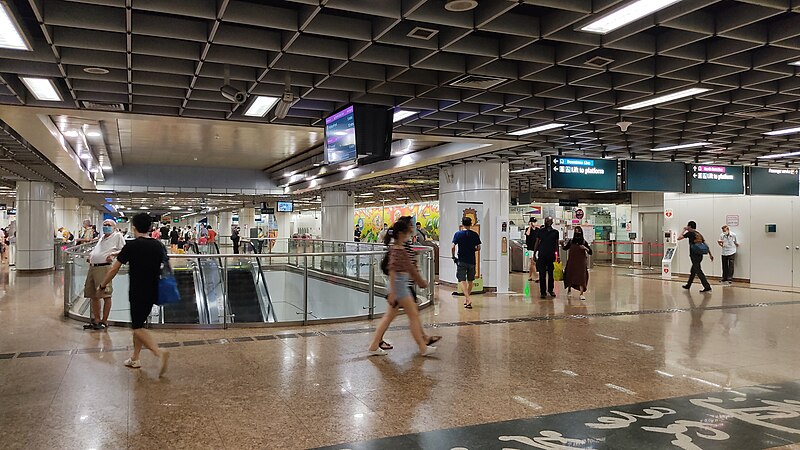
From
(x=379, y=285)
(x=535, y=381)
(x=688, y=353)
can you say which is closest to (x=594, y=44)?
(x=535, y=381)

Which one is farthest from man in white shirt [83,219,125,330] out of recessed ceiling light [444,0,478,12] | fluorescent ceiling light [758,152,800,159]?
fluorescent ceiling light [758,152,800,159]

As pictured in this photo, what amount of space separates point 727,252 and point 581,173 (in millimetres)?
6958

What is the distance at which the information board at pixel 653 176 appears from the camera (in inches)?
480

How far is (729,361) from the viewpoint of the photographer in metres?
6.39

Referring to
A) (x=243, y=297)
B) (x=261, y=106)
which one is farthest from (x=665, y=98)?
(x=243, y=297)

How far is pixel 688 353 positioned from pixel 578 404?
8.98 feet

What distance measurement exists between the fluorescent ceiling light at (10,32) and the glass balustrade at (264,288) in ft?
10.4

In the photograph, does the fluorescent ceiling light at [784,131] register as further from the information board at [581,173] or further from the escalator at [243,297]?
the escalator at [243,297]

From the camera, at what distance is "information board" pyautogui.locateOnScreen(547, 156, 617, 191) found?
11.3 m

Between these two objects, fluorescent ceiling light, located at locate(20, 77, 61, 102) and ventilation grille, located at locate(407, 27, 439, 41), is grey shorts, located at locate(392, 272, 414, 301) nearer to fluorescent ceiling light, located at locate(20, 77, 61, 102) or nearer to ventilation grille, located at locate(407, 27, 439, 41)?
ventilation grille, located at locate(407, 27, 439, 41)

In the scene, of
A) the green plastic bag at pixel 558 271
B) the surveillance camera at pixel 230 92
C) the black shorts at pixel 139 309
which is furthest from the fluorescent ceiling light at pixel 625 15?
the green plastic bag at pixel 558 271

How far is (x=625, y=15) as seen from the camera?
4973 millimetres

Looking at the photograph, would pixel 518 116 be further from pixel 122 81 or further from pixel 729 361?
pixel 122 81

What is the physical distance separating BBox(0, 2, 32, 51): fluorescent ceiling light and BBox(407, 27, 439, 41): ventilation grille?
11.0 ft
